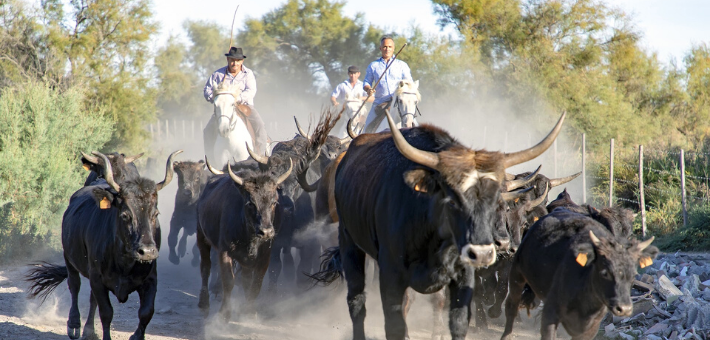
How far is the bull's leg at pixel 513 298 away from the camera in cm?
630

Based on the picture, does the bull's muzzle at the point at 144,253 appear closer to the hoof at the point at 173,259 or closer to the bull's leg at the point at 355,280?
the bull's leg at the point at 355,280

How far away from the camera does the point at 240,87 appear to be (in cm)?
1274

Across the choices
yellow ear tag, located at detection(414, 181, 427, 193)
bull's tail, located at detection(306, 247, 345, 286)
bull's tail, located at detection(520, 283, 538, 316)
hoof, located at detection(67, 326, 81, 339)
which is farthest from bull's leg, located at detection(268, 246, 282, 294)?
yellow ear tag, located at detection(414, 181, 427, 193)

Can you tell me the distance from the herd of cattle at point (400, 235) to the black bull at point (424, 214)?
0.01 metres

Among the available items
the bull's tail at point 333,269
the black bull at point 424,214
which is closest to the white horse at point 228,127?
the bull's tail at point 333,269

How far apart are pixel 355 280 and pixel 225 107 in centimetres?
647

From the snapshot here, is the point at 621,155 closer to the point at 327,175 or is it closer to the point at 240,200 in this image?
the point at 327,175

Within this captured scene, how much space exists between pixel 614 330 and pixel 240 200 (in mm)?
4271

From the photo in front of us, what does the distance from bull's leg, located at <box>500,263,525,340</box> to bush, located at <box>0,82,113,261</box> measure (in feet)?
28.8

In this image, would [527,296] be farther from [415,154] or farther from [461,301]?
[415,154]

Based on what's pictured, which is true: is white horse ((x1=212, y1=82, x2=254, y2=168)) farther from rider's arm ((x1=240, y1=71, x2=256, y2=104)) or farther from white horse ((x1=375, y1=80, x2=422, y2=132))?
white horse ((x1=375, y1=80, x2=422, y2=132))

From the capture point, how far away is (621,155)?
15750 millimetres

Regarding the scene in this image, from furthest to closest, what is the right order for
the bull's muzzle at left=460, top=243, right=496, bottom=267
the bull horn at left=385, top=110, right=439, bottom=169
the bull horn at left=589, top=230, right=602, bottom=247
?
the bull horn at left=589, top=230, right=602, bottom=247
the bull horn at left=385, top=110, right=439, bottom=169
the bull's muzzle at left=460, top=243, right=496, bottom=267

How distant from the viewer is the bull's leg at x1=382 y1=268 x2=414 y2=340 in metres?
4.91
